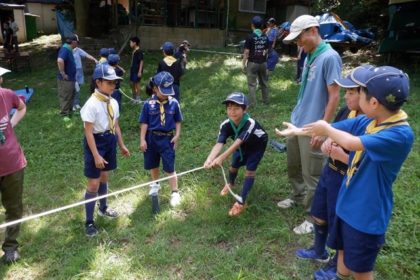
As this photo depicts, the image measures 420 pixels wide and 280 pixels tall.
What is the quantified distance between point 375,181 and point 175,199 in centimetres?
263

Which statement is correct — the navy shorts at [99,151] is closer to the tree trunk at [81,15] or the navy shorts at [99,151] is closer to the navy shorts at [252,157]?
the navy shorts at [252,157]

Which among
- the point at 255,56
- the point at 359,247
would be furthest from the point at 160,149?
the point at 255,56

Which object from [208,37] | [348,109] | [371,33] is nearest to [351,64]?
[371,33]

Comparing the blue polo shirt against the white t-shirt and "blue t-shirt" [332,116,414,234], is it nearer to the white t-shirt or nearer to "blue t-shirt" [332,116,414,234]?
the white t-shirt

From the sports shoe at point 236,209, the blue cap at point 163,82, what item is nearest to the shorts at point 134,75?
the blue cap at point 163,82

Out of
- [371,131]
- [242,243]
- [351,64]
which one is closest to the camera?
[371,131]

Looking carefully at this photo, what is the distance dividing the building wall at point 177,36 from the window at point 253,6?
2155 millimetres

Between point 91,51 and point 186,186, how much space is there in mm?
11856

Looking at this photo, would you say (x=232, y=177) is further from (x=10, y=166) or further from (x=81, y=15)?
(x=81, y=15)

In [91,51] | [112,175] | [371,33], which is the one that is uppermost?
[371,33]

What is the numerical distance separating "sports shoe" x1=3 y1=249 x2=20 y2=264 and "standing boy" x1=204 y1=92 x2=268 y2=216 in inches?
78.3

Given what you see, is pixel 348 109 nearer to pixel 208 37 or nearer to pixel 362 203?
pixel 362 203

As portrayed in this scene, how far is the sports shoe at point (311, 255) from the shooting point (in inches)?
126

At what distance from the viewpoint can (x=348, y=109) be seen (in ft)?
9.59
